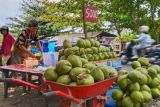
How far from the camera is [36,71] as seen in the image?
18.4 ft

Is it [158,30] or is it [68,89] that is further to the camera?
[158,30]

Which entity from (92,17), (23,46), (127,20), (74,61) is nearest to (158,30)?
(127,20)

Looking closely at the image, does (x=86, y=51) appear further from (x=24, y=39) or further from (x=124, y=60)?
(x=124, y=60)

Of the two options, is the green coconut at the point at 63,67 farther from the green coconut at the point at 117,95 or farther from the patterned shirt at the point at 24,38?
the patterned shirt at the point at 24,38

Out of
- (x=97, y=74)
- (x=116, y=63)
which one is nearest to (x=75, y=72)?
(x=97, y=74)

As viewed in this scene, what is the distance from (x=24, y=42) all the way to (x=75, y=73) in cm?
402

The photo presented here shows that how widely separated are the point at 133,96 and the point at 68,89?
1259mm

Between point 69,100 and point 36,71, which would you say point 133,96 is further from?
point 36,71

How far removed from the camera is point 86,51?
5609mm

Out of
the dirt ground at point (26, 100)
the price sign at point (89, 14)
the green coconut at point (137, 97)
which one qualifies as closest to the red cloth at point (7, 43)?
the dirt ground at point (26, 100)

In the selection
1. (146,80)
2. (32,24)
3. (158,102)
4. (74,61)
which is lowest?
(158,102)

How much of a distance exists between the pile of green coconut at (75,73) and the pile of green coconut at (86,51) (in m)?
0.87

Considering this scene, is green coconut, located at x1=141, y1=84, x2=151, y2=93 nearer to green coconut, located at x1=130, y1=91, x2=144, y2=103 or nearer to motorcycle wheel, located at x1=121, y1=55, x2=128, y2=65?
green coconut, located at x1=130, y1=91, x2=144, y2=103

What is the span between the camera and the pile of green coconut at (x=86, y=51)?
526 centimetres
